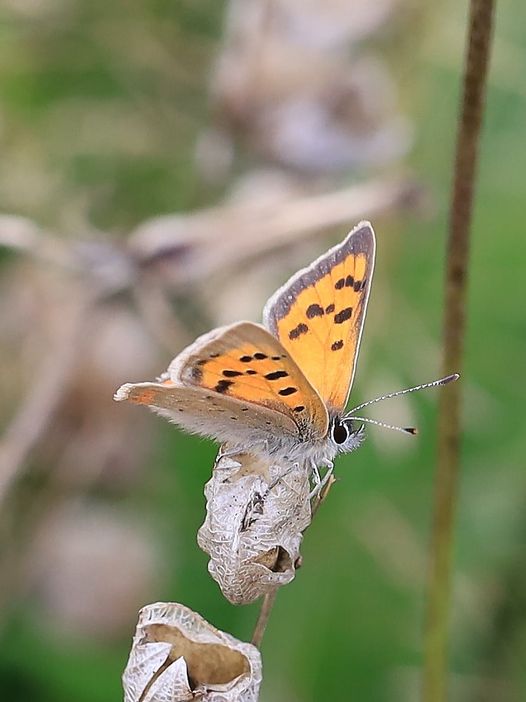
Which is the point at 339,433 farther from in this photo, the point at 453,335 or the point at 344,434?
Result: the point at 453,335

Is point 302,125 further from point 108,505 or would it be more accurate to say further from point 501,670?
point 501,670

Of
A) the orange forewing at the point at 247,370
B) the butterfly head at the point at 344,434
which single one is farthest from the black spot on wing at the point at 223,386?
the butterfly head at the point at 344,434

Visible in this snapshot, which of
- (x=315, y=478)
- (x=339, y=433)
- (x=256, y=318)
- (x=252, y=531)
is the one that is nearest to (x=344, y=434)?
(x=339, y=433)

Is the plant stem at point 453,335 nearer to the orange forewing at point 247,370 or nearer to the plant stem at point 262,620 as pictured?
the orange forewing at point 247,370

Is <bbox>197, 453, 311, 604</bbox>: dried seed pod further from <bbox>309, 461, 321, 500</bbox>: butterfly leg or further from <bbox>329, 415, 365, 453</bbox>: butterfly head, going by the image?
<bbox>329, 415, 365, 453</bbox>: butterfly head

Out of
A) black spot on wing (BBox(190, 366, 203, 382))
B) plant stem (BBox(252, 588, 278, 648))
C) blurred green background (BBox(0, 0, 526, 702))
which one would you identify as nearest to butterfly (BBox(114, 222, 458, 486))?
black spot on wing (BBox(190, 366, 203, 382))

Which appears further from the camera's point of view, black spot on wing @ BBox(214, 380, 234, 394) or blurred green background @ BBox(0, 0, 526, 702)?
blurred green background @ BBox(0, 0, 526, 702)
